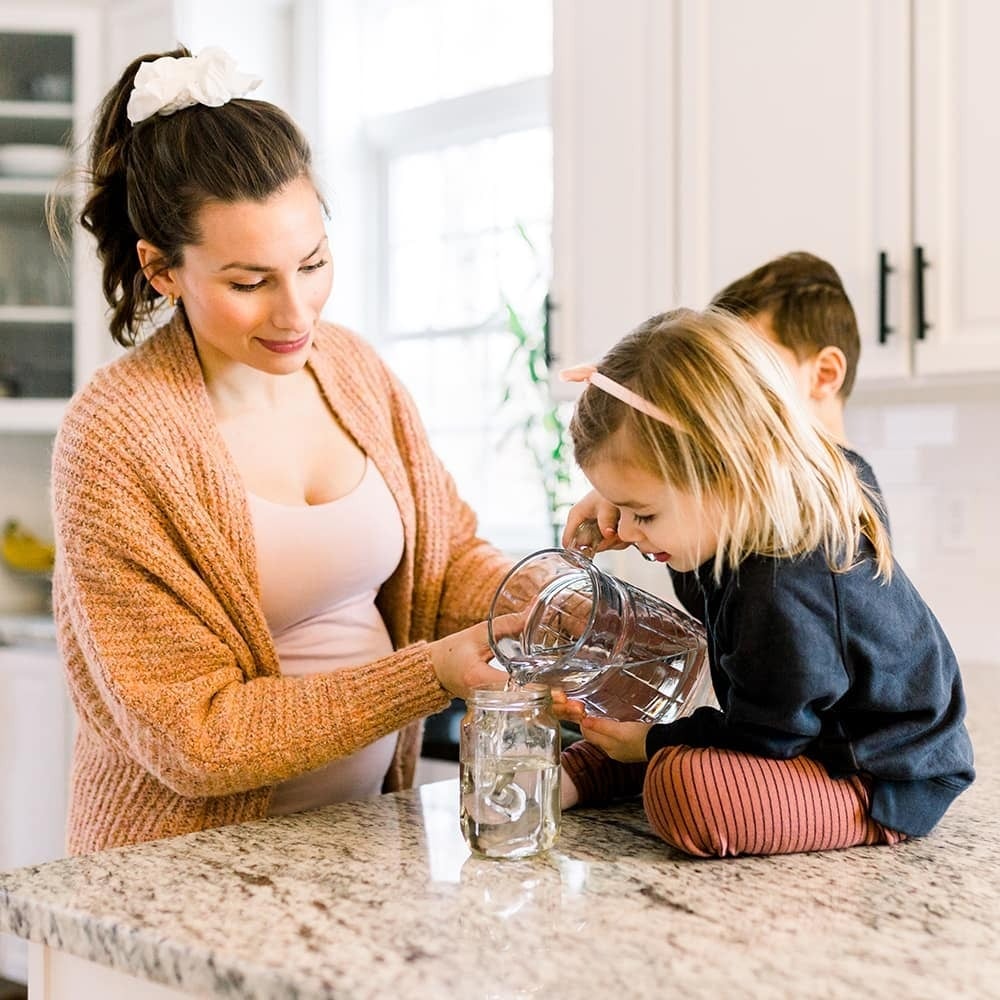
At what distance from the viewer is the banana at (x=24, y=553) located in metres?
3.50

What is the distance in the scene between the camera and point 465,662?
48.0 inches

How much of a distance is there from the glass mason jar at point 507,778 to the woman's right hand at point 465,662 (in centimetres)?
14

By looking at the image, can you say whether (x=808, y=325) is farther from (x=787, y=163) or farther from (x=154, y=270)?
(x=154, y=270)

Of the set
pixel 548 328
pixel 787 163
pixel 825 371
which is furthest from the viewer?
pixel 548 328

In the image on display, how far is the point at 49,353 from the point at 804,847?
2.79m

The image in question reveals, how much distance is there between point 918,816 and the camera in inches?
41.8

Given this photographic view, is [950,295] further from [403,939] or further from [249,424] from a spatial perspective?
[403,939]

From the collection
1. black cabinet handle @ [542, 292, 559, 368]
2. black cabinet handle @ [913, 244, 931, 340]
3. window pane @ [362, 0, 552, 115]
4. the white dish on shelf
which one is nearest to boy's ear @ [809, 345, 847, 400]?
black cabinet handle @ [913, 244, 931, 340]

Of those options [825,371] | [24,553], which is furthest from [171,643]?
[24,553]

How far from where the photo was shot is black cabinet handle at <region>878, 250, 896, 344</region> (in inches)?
80.8

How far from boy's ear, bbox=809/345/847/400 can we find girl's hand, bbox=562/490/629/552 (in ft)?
1.89

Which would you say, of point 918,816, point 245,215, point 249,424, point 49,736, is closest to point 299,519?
point 249,424

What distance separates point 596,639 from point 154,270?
2.16 ft

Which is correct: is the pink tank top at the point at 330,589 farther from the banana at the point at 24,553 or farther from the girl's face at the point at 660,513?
the banana at the point at 24,553
